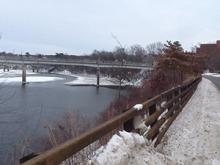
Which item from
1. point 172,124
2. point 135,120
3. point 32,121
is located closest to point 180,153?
point 135,120

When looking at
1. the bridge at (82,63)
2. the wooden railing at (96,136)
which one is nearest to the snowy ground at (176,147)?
the wooden railing at (96,136)

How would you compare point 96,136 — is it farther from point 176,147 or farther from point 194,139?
point 194,139

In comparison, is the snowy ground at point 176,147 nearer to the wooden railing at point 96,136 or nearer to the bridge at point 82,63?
the wooden railing at point 96,136

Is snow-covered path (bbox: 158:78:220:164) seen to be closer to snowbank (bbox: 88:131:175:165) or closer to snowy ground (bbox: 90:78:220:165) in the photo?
Answer: snowy ground (bbox: 90:78:220:165)

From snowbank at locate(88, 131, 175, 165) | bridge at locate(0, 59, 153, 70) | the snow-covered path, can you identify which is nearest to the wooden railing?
snowbank at locate(88, 131, 175, 165)

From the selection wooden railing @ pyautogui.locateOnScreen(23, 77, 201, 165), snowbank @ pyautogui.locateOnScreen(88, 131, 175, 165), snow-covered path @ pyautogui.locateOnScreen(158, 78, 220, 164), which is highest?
wooden railing @ pyautogui.locateOnScreen(23, 77, 201, 165)

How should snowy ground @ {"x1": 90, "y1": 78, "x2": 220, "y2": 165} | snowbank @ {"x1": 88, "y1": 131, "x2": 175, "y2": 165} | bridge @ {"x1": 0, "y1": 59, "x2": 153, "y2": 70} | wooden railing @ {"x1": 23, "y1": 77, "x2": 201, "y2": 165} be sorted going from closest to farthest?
wooden railing @ {"x1": 23, "y1": 77, "x2": 201, "y2": 165} < snowbank @ {"x1": 88, "y1": 131, "x2": 175, "y2": 165} < snowy ground @ {"x1": 90, "y1": 78, "x2": 220, "y2": 165} < bridge @ {"x1": 0, "y1": 59, "x2": 153, "y2": 70}

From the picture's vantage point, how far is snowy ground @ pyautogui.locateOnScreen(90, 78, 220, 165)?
481 cm

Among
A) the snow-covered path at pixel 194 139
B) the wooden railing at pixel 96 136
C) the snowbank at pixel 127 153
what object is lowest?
the snow-covered path at pixel 194 139

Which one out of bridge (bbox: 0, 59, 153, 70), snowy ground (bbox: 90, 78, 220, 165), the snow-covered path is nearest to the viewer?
snowy ground (bbox: 90, 78, 220, 165)

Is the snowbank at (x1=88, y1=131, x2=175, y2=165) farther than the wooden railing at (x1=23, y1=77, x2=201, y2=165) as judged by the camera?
Yes

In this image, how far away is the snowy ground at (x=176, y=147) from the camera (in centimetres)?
481

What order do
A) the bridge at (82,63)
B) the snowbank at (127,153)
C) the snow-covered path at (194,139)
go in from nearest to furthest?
the snowbank at (127,153) < the snow-covered path at (194,139) < the bridge at (82,63)

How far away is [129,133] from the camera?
5570 millimetres
